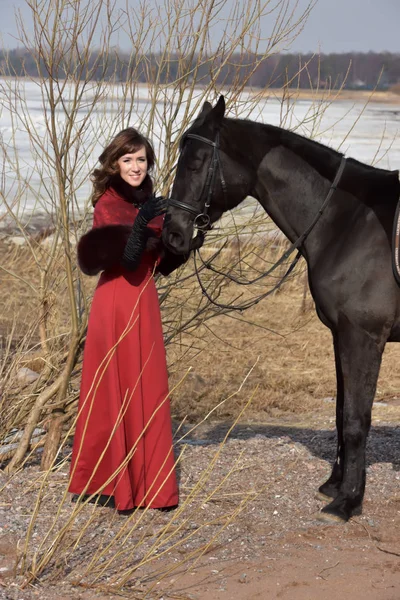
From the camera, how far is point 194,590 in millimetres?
3777

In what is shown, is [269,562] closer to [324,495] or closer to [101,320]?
[324,495]

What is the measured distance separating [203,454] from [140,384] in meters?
1.22

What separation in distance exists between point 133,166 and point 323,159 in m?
0.98

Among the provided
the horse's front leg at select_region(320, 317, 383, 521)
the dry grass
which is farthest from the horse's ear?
the dry grass

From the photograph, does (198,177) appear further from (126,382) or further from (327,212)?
(126,382)

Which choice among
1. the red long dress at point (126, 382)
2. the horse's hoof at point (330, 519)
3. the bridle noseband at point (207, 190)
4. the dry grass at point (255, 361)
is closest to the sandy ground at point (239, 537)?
the horse's hoof at point (330, 519)

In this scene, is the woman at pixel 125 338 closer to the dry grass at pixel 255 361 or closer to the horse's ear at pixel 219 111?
the horse's ear at pixel 219 111

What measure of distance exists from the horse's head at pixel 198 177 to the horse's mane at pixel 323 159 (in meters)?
0.08

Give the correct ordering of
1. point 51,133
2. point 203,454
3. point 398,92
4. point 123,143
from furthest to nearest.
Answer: point 398,92 < point 203,454 < point 51,133 < point 123,143

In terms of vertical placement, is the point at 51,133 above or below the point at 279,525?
above

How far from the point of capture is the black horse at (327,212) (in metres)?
4.30

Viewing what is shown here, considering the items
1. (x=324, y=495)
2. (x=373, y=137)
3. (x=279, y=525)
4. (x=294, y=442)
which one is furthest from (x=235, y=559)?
(x=373, y=137)

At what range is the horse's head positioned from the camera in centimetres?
425

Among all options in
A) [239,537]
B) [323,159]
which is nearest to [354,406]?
[239,537]
